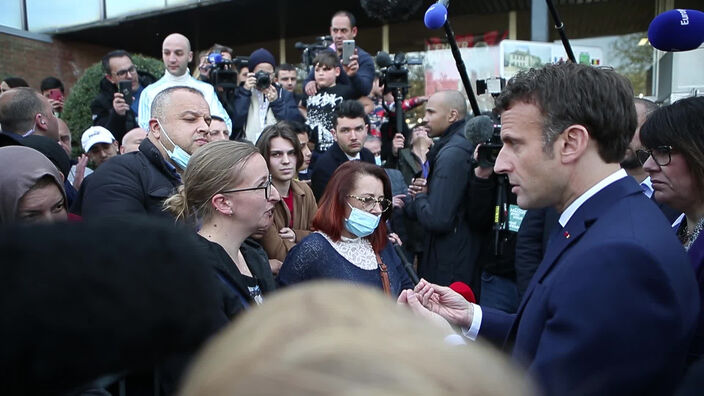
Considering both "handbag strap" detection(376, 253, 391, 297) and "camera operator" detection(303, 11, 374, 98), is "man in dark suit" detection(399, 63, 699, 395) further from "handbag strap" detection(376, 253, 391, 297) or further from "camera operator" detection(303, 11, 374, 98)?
"camera operator" detection(303, 11, 374, 98)

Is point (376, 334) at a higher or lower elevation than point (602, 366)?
higher

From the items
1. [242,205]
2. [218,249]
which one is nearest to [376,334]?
[218,249]

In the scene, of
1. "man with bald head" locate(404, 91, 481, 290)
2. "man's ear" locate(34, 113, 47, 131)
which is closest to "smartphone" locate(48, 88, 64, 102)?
"man's ear" locate(34, 113, 47, 131)

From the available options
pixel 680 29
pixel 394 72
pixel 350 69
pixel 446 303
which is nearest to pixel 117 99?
pixel 350 69

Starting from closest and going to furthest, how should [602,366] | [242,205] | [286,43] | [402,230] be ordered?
[602,366]
[242,205]
[402,230]
[286,43]

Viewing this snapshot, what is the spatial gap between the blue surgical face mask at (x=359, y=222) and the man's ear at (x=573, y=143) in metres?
1.83

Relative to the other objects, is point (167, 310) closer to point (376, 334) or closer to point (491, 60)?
point (376, 334)

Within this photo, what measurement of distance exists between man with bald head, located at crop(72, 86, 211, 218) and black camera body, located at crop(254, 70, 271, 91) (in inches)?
101

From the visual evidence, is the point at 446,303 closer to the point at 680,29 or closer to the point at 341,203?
the point at 341,203

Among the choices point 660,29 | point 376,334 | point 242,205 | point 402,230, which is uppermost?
point 660,29

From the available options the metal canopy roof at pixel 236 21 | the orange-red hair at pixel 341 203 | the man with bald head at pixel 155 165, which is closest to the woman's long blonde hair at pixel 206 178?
the man with bald head at pixel 155 165

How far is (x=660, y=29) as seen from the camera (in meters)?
2.94

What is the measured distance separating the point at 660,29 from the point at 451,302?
1.71m

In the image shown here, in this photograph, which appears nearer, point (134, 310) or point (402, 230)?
point (134, 310)
